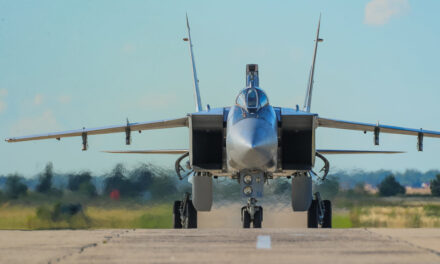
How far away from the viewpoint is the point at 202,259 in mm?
7957

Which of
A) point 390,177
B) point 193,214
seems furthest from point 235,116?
point 390,177

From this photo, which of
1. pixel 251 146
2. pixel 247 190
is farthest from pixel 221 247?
pixel 247 190

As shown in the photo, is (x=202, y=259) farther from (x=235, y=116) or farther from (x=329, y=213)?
(x=329, y=213)

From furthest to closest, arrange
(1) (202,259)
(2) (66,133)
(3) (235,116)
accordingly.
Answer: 1. (2) (66,133)
2. (3) (235,116)
3. (1) (202,259)

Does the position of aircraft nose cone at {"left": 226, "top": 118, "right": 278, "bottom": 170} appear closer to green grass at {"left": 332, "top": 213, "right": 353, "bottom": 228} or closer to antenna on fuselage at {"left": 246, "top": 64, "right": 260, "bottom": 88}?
antenna on fuselage at {"left": 246, "top": 64, "right": 260, "bottom": 88}

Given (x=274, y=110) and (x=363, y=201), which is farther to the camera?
(x=363, y=201)

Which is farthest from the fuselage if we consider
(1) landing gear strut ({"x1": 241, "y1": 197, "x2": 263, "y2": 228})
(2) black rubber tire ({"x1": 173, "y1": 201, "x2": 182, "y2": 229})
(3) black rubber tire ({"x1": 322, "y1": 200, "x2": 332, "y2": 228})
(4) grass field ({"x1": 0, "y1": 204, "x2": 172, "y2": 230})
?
(4) grass field ({"x1": 0, "y1": 204, "x2": 172, "y2": 230})

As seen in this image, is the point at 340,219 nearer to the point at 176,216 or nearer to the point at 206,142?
the point at 176,216

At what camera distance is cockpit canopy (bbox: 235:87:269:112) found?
15.2 meters

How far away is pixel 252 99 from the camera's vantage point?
50.1 feet

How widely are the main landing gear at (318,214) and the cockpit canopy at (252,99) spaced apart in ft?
10.5

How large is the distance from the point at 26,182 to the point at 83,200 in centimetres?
132

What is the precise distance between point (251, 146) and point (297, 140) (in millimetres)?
2227

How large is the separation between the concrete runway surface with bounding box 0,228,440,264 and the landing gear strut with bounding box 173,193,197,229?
18.7 ft
